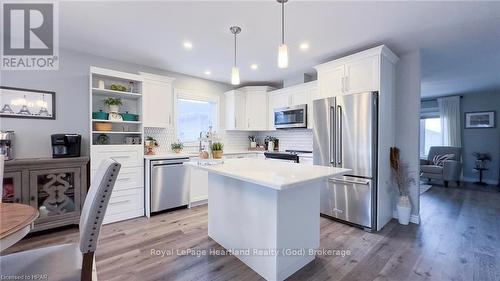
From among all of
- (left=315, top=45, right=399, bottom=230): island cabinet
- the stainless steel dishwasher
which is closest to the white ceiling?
(left=315, top=45, right=399, bottom=230): island cabinet

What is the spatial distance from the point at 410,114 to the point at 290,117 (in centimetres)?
194

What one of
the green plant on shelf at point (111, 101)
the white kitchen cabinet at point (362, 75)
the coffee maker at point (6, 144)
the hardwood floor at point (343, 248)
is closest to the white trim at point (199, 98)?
the green plant on shelf at point (111, 101)

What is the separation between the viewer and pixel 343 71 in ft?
10.4

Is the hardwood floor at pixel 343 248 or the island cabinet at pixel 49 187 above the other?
the island cabinet at pixel 49 187

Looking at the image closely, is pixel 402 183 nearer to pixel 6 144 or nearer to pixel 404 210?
pixel 404 210

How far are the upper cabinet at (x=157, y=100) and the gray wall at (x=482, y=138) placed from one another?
25.8ft

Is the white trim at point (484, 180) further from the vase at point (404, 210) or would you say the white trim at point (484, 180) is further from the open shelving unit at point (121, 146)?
the open shelving unit at point (121, 146)

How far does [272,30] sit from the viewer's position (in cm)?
260

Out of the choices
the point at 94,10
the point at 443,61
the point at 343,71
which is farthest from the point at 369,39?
the point at 94,10

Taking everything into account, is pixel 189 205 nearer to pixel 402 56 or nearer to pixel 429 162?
pixel 402 56

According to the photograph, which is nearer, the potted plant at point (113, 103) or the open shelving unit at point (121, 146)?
the open shelving unit at point (121, 146)

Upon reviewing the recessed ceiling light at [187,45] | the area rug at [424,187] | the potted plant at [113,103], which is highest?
the recessed ceiling light at [187,45]

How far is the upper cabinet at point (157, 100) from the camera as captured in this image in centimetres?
363

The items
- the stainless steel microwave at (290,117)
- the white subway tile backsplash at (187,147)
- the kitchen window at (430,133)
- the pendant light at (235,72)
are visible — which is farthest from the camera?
the kitchen window at (430,133)
